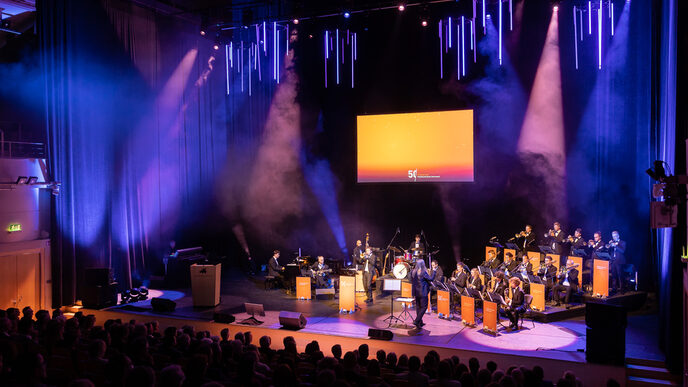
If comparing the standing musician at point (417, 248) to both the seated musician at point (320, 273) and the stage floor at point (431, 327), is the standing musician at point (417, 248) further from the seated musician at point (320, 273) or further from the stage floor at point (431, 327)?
the seated musician at point (320, 273)

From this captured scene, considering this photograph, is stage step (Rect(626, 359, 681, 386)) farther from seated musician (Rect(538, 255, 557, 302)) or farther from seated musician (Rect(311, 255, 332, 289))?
seated musician (Rect(311, 255, 332, 289))

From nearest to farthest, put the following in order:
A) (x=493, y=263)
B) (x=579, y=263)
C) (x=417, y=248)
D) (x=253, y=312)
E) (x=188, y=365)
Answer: (x=188, y=365)
(x=253, y=312)
(x=579, y=263)
(x=493, y=263)
(x=417, y=248)

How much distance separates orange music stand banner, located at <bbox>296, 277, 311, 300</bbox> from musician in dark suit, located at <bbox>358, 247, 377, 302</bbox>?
1.53m

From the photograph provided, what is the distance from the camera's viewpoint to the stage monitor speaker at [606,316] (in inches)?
320

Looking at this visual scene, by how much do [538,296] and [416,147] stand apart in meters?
6.20

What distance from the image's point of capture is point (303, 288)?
44.2ft

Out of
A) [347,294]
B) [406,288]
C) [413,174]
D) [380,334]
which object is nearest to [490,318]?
[380,334]

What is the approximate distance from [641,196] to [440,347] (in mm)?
7692

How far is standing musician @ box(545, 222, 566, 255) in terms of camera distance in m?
13.2

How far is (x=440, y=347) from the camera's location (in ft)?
30.1

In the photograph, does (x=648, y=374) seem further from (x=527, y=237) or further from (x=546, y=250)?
(x=527, y=237)

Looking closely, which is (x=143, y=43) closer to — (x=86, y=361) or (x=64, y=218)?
(x=64, y=218)

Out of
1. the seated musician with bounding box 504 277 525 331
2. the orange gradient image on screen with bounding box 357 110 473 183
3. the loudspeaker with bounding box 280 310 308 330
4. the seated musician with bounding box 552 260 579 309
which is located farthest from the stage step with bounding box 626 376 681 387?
the orange gradient image on screen with bounding box 357 110 473 183

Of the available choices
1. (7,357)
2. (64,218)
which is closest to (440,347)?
(7,357)
